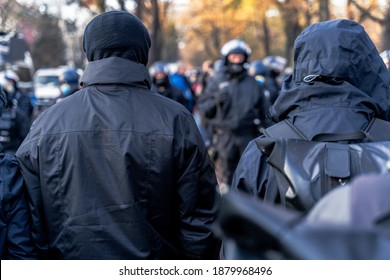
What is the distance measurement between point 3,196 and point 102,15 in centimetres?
99

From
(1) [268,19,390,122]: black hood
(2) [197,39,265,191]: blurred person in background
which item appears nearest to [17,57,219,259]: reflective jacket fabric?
(1) [268,19,390,122]: black hood

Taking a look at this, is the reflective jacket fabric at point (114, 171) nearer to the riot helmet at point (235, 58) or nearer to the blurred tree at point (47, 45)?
the riot helmet at point (235, 58)

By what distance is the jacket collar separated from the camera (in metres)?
3.25

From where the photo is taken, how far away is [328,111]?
2838 millimetres

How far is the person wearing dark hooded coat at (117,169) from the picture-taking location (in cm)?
310

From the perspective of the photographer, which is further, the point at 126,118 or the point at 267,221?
the point at 126,118

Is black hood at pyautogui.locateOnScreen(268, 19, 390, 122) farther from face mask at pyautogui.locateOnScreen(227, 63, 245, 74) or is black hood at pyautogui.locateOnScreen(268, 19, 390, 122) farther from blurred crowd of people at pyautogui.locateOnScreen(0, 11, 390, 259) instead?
face mask at pyautogui.locateOnScreen(227, 63, 245, 74)

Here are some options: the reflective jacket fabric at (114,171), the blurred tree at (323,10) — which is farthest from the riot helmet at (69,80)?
the blurred tree at (323,10)

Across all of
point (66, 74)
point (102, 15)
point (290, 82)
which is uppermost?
point (102, 15)

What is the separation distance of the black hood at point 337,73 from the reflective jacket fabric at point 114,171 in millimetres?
536

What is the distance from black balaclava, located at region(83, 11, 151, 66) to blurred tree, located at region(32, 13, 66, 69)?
48176 mm
